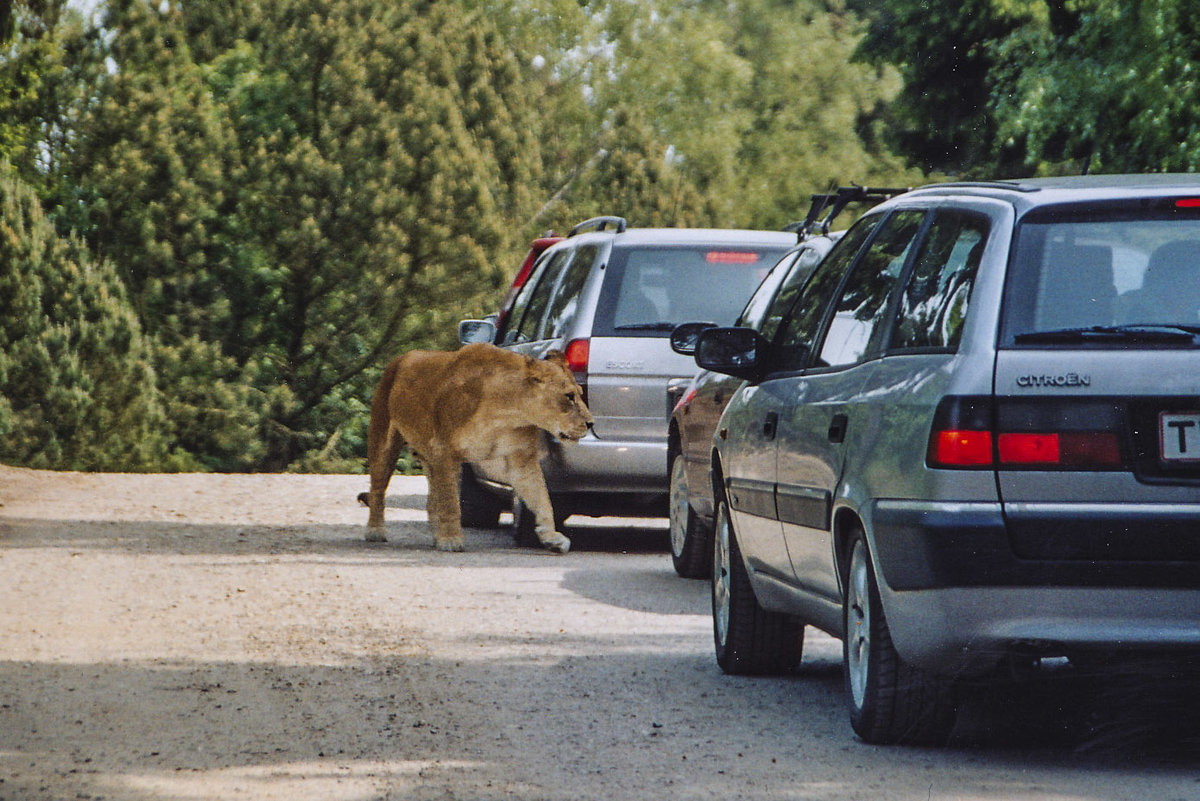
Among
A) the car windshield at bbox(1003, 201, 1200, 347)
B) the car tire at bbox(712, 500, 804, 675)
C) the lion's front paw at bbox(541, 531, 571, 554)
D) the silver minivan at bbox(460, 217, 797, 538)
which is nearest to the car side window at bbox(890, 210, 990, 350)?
the car windshield at bbox(1003, 201, 1200, 347)

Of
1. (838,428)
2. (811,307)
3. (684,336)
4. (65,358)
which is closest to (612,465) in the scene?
(684,336)

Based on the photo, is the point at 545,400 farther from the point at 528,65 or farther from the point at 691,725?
the point at 528,65

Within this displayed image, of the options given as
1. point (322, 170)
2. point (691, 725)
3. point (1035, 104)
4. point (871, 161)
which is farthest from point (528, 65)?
point (691, 725)

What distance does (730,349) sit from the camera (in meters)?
7.41

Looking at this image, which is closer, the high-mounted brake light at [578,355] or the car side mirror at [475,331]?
the high-mounted brake light at [578,355]

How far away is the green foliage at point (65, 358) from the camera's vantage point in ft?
102

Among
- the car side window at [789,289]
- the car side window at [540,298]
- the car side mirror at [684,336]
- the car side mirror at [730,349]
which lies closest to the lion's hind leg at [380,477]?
the car side window at [540,298]

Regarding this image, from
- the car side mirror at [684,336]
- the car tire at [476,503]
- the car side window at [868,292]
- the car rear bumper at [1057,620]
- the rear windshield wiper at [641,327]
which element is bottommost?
the car tire at [476,503]

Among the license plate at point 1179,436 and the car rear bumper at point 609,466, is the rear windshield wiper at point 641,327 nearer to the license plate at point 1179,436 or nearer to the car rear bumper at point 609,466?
the car rear bumper at point 609,466

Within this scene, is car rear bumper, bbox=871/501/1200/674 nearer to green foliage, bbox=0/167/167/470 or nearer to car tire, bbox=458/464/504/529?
car tire, bbox=458/464/504/529

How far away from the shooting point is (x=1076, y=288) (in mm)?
5559

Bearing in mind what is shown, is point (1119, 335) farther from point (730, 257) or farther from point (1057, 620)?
point (730, 257)

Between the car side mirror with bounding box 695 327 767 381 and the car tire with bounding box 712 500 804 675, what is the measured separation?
0.77 metres

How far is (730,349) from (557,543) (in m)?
6.26
